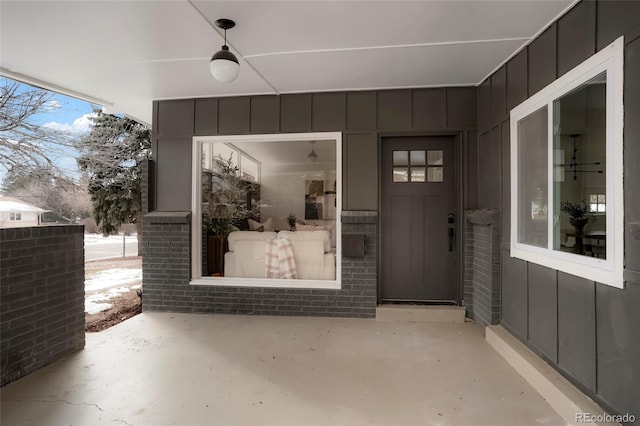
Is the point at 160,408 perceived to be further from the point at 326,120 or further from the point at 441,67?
the point at 441,67

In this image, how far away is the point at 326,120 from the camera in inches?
166

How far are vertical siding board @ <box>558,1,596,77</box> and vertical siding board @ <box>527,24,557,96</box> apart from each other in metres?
0.09

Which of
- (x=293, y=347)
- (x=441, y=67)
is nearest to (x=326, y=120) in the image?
(x=441, y=67)

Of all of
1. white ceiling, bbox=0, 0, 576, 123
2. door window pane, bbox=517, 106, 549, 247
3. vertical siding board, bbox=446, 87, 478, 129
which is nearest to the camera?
white ceiling, bbox=0, 0, 576, 123

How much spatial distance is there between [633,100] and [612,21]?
531 mm

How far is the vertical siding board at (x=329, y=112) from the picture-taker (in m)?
4.18

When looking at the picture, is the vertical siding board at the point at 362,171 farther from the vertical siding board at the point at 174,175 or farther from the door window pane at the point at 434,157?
the vertical siding board at the point at 174,175

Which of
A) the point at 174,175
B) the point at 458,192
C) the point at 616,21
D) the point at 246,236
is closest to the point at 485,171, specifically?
the point at 458,192

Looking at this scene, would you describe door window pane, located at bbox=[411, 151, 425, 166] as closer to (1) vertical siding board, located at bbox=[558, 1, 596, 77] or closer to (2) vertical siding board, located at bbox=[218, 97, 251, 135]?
(1) vertical siding board, located at bbox=[558, 1, 596, 77]

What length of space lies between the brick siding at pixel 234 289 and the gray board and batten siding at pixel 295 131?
0.01m

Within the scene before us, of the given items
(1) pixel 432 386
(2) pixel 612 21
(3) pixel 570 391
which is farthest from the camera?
(1) pixel 432 386

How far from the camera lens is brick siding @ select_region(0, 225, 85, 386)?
2488mm

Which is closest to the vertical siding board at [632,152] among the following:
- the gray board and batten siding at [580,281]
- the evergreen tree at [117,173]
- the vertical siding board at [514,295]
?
the gray board and batten siding at [580,281]

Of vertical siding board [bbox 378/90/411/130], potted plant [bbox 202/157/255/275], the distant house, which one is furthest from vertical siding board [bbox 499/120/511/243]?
the distant house
